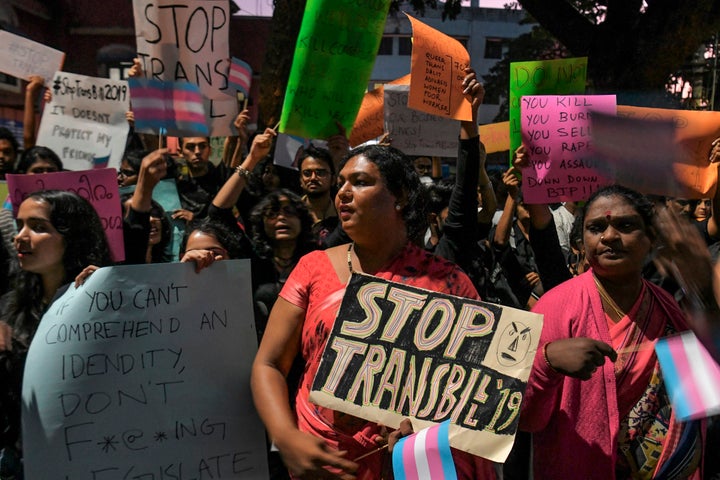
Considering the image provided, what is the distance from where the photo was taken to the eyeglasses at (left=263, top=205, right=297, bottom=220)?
3.75m

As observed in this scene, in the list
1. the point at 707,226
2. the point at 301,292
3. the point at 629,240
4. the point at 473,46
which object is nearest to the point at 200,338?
the point at 301,292

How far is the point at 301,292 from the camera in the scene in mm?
2359

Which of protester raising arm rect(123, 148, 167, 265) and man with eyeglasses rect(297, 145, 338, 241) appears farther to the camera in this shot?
man with eyeglasses rect(297, 145, 338, 241)

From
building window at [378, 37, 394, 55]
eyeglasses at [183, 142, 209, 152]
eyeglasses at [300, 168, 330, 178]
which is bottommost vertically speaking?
eyeglasses at [300, 168, 330, 178]

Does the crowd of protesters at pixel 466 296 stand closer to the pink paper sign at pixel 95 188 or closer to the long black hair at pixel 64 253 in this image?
the long black hair at pixel 64 253

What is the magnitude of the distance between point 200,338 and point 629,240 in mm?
1438

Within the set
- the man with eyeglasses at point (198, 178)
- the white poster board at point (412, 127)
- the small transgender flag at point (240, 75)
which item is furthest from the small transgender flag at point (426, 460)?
the small transgender flag at point (240, 75)

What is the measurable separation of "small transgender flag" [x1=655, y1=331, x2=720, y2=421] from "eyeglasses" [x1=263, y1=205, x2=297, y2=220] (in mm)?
1995

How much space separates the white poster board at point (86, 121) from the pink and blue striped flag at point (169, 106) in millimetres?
608

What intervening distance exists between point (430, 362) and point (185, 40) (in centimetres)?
276

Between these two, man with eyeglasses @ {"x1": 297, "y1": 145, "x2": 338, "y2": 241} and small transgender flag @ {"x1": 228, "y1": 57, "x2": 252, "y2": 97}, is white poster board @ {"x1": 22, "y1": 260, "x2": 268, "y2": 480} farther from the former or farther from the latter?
small transgender flag @ {"x1": 228, "y1": 57, "x2": 252, "y2": 97}

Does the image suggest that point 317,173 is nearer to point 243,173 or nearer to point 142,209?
point 243,173

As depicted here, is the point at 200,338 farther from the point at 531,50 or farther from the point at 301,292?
the point at 531,50

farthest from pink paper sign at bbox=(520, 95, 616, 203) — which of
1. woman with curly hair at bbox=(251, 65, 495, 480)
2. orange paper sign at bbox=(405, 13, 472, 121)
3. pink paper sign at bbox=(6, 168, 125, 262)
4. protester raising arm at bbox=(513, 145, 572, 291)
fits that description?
pink paper sign at bbox=(6, 168, 125, 262)
